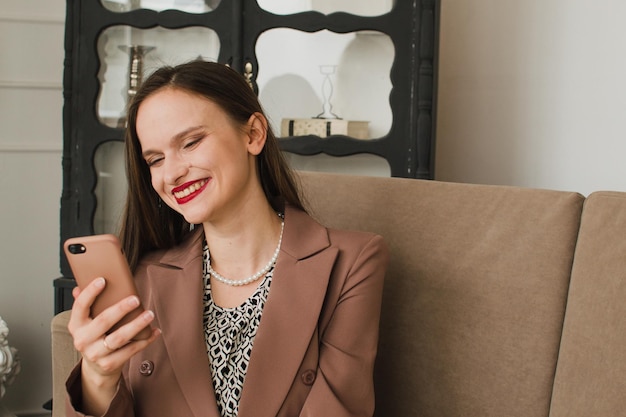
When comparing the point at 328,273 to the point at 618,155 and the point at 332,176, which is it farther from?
the point at 618,155

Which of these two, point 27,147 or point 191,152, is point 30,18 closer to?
point 27,147

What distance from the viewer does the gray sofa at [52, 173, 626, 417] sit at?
3.77 ft

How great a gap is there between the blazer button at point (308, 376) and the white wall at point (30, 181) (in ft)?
5.88

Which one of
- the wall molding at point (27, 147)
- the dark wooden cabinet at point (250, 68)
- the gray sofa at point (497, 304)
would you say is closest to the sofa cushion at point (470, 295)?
the gray sofa at point (497, 304)

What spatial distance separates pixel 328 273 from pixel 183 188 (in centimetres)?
28

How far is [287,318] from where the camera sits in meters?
1.23

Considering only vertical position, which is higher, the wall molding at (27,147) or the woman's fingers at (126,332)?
the wall molding at (27,147)

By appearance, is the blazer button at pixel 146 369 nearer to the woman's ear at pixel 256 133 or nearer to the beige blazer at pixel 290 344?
the beige blazer at pixel 290 344

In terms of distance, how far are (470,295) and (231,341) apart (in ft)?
1.41

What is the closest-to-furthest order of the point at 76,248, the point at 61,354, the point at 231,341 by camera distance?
the point at 76,248 < the point at 231,341 < the point at 61,354

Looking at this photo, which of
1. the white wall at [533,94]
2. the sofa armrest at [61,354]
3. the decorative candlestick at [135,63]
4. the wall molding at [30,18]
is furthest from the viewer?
the wall molding at [30,18]

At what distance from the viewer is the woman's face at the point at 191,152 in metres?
1.20

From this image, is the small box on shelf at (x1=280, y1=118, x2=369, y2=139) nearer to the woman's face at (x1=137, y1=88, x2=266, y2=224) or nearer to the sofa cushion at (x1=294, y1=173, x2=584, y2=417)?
the sofa cushion at (x1=294, y1=173, x2=584, y2=417)

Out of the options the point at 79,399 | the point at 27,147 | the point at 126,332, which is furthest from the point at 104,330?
the point at 27,147
